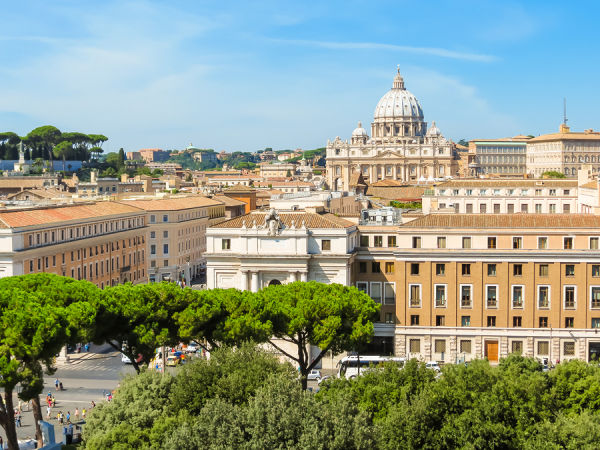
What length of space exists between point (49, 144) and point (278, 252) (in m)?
140

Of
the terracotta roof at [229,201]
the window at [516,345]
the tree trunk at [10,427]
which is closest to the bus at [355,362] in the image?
the window at [516,345]

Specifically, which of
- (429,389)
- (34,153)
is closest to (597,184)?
(429,389)

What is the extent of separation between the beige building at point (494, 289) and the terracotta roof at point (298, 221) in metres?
2.88

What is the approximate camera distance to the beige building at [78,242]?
55562 mm

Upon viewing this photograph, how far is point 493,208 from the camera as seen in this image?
3248 inches

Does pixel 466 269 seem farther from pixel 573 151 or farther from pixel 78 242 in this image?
pixel 573 151

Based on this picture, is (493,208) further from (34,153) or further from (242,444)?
(34,153)

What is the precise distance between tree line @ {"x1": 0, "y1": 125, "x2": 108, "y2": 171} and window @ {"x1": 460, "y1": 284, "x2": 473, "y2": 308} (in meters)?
130

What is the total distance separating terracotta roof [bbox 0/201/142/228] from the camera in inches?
2243

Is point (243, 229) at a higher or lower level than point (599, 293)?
higher

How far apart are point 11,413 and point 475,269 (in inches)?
986

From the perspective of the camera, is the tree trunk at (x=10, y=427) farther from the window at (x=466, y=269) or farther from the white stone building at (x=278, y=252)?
the window at (x=466, y=269)

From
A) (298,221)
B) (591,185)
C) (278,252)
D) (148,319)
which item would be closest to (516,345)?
(298,221)

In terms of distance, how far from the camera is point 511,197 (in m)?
82.2
